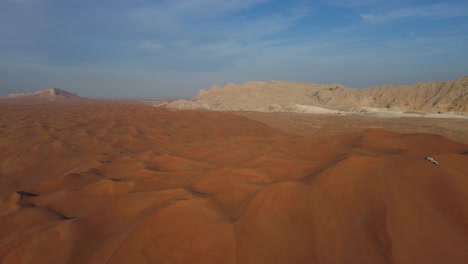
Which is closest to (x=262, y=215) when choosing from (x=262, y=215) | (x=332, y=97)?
(x=262, y=215)

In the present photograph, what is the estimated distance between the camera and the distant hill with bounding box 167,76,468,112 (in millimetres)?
25659

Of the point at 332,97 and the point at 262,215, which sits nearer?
the point at 262,215

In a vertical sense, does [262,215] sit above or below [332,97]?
below

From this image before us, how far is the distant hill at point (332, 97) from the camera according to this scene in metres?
25.7

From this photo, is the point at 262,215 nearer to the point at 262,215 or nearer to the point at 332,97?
the point at 262,215

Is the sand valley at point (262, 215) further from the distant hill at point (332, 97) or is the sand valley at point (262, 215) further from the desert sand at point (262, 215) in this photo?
the distant hill at point (332, 97)

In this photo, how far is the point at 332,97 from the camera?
3562cm

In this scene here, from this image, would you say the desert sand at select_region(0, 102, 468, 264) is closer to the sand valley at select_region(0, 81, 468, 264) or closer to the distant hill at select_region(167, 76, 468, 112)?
the sand valley at select_region(0, 81, 468, 264)

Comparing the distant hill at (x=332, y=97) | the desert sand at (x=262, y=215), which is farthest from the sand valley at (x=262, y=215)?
the distant hill at (x=332, y=97)

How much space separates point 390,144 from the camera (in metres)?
4.77

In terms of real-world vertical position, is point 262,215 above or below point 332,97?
below

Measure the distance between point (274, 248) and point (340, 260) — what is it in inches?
20.5

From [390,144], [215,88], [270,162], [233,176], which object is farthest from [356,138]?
[215,88]

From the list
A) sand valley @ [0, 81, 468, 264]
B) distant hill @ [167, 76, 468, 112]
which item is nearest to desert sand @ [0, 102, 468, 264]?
sand valley @ [0, 81, 468, 264]
